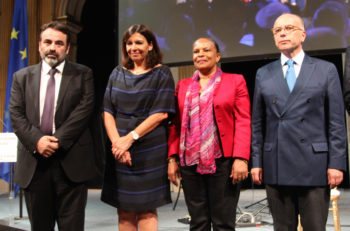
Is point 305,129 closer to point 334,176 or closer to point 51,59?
point 334,176

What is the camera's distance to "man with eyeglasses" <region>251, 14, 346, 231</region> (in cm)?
201

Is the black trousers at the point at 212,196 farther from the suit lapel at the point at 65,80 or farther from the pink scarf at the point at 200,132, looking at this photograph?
the suit lapel at the point at 65,80

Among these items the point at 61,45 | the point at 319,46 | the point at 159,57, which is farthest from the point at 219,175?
the point at 319,46

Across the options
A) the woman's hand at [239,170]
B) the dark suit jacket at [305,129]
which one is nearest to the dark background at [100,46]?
the woman's hand at [239,170]

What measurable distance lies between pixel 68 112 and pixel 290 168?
48.9 inches

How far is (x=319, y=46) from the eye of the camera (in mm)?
5301

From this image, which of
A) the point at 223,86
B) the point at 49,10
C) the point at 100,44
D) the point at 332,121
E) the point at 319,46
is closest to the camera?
the point at 332,121

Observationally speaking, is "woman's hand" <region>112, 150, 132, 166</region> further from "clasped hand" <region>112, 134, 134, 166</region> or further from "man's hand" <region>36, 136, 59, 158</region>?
"man's hand" <region>36, 136, 59, 158</region>

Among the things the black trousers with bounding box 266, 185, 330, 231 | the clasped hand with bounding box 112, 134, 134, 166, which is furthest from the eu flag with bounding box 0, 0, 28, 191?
the black trousers with bounding box 266, 185, 330, 231

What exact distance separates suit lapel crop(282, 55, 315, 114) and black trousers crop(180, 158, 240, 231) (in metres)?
0.48

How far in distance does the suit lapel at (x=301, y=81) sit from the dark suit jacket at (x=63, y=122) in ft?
3.64

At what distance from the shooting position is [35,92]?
2.31 meters

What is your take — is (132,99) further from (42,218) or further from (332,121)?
(332,121)

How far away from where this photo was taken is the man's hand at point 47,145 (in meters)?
2.18
